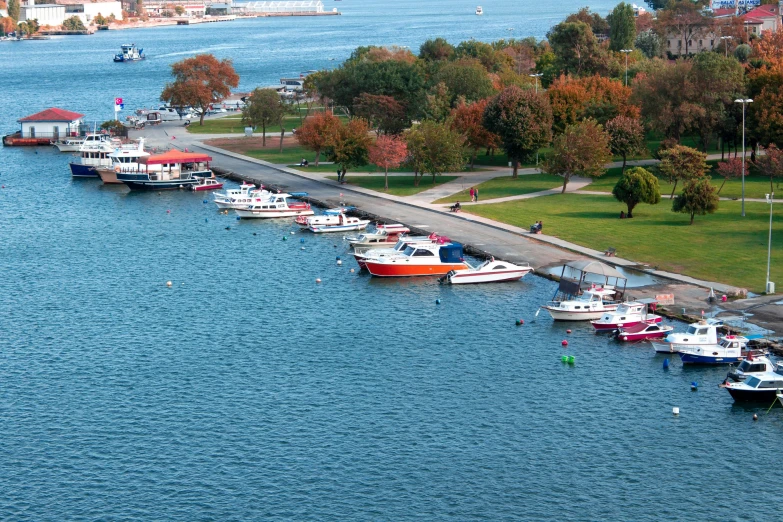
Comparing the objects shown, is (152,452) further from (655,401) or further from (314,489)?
(655,401)

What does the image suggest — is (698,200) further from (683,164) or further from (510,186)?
(510,186)

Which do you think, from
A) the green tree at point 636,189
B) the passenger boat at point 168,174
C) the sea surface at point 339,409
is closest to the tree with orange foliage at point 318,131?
the passenger boat at point 168,174

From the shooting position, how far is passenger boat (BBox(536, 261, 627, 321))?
70438 mm

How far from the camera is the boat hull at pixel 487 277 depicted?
79.1 metres

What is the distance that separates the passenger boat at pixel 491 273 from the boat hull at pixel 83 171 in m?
63.2

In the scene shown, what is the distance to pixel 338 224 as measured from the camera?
319ft

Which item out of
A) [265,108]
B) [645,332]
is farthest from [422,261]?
[265,108]

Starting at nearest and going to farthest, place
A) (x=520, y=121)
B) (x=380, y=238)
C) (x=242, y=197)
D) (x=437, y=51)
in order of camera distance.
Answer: (x=380, y=238) → (x=242, y=197) → (x=520, y=121) → (x=437, y=51)

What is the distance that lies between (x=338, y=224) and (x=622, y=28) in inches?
4074

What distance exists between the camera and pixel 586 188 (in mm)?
108875

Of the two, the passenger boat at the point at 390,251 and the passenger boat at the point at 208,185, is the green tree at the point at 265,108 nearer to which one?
the passenger boat at the point at 208,185

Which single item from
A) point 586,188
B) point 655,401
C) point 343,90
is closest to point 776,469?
point 655,401

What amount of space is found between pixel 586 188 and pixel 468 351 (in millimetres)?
47635

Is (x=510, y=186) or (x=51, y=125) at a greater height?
(x=51, y=125)
